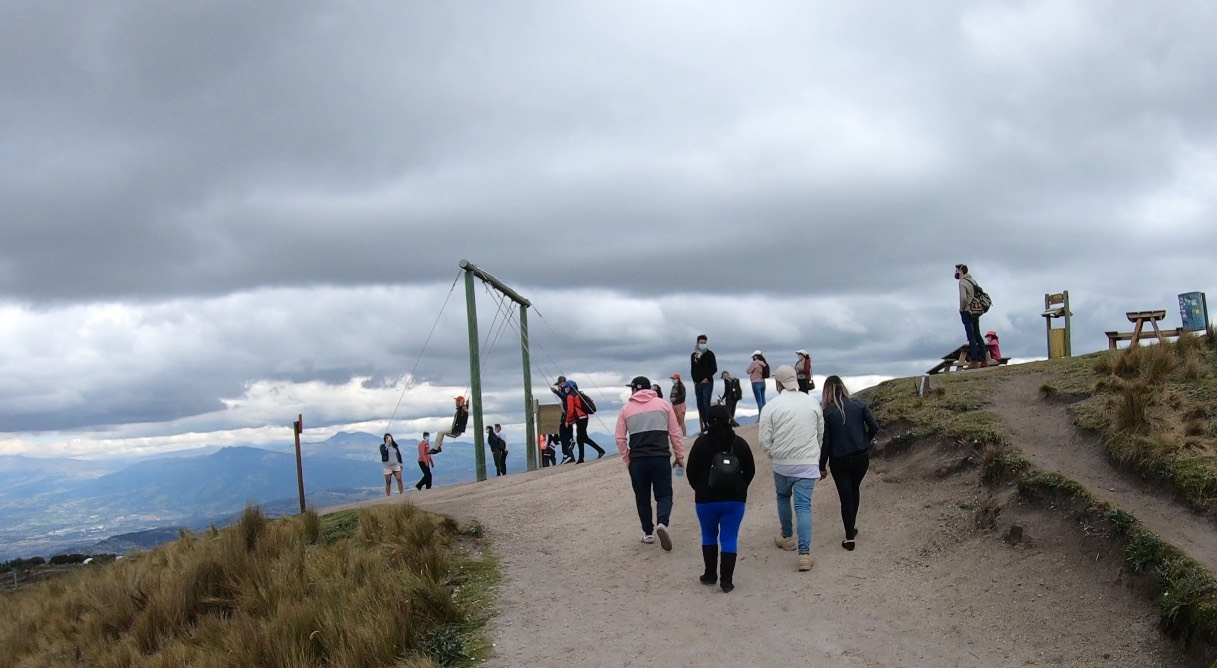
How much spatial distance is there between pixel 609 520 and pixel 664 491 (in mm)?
2628

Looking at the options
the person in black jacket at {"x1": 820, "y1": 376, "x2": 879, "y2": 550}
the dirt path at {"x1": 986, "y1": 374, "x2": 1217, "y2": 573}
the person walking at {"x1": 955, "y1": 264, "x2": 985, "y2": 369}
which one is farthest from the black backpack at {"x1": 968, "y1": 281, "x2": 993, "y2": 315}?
the person in black jacket at {"x1": 820, "y1": 376, "x2": 879, "y2": 550}

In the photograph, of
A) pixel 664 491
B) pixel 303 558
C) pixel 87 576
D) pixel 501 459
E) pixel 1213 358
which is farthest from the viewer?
pixel 501 459

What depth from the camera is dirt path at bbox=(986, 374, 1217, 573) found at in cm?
805

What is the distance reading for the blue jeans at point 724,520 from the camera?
28.2 ft

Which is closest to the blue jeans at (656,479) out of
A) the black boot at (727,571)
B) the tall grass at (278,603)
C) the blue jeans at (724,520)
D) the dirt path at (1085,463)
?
the blue jeans at (724,520)

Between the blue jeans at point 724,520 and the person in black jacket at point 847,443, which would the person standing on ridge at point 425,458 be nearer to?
the person in black jacket at point 847,443

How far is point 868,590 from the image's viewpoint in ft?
28.6

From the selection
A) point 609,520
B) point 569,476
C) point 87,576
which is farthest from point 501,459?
point 609,520

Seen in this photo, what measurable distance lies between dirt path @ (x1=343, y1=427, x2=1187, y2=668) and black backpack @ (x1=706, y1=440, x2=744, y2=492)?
1082 millimetres

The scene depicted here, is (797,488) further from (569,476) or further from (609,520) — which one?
(569,476)

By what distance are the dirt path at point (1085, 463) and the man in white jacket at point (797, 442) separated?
276 cm

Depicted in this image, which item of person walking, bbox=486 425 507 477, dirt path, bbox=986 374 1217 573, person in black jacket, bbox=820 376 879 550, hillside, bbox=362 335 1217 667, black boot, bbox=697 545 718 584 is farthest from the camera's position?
person walking, bbox=486 425 507 477

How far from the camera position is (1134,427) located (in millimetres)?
10562

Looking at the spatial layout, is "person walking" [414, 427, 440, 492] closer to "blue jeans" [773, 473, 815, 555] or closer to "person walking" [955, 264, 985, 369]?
"person walking" [955, 264, 985, 369]
